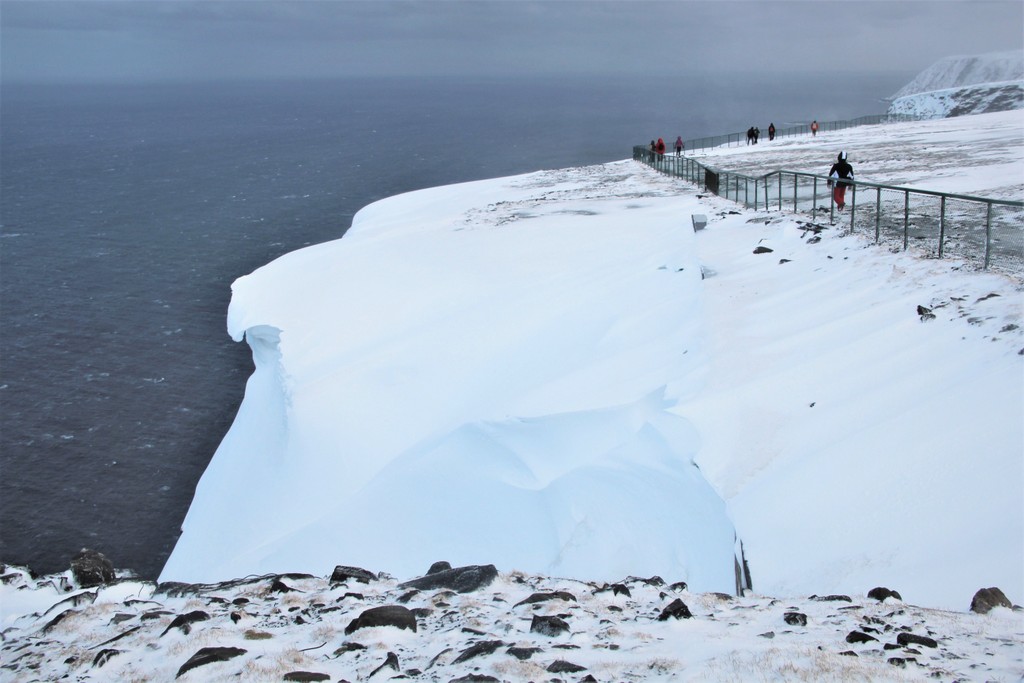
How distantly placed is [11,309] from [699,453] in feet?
77.1

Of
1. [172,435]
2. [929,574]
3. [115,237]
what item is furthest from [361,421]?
[115,237]

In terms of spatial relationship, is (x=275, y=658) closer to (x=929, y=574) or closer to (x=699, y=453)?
(x=929, y=574)

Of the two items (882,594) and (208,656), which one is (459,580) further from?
(882,594)

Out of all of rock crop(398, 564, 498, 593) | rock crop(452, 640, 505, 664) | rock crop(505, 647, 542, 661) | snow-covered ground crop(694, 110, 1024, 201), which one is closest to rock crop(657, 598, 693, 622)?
rock crop(505, 647, 542, 661)

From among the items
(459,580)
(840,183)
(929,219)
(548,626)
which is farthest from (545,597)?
(840,183)

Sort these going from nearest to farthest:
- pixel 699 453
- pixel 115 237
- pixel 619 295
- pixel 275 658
A: pixel 275 658
pixel 699 453
pixel 619 295
pixel 115 237

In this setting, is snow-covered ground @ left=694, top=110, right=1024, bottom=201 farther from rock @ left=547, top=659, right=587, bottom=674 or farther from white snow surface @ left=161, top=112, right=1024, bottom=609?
rock @ left=547, top=659, right=587, bottom=674

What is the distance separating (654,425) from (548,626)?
18.5 ft

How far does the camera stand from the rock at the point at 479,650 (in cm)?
562

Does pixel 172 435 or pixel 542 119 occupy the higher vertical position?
pixel 542 119

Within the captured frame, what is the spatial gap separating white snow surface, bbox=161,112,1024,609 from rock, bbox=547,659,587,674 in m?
2.93

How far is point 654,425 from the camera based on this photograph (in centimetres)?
1141

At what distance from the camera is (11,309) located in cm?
2591

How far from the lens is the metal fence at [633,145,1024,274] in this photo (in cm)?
1195
